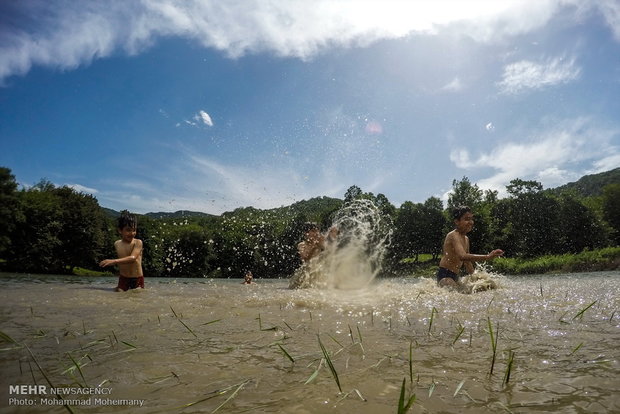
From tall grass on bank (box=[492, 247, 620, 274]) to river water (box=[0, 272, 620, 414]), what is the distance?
146ft

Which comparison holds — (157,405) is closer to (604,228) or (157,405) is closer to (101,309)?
(101,309)

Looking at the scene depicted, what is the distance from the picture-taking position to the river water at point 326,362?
6.52ft

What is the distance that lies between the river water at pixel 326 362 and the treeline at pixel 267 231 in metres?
40.6

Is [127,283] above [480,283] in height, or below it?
below

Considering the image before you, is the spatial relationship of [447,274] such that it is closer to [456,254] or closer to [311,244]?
[456,254]

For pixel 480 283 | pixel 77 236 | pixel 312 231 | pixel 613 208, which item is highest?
pixel 613 208

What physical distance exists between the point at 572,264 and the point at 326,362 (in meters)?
49.5

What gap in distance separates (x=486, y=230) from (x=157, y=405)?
6324cm

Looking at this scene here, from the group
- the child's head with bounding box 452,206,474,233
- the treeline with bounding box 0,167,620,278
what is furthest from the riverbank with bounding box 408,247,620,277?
the child's head with bounding box 452,206,474,233

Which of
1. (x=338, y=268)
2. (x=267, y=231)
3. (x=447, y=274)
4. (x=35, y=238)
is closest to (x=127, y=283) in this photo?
(x=338, y=268)

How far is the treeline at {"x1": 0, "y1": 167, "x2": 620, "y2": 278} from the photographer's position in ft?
172

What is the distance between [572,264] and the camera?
4103cm

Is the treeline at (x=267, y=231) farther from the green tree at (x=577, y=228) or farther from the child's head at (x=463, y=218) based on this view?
the child's head at (x=463, y=218)

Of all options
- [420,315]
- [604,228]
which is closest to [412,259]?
[604,228]
